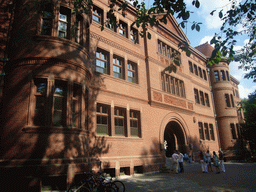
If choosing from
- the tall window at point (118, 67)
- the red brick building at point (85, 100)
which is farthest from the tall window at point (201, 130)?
the tall window at point (118, 67)

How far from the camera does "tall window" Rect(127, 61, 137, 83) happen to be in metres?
16.3

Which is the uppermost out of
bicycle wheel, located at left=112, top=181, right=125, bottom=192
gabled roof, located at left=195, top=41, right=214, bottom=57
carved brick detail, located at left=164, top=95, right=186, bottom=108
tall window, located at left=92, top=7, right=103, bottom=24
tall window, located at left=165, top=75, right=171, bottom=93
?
gabled roof, located at left=195, top=41, right=214, bottom=57

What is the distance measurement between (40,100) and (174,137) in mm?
15291

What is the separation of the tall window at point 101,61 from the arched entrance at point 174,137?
937cm

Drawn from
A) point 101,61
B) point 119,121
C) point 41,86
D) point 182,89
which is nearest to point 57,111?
point 41,86

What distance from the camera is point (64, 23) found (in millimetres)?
11133

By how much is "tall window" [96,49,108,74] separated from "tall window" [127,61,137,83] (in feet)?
7.59

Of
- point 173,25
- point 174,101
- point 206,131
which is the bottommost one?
point 206,131

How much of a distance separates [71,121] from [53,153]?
1747 millimetres

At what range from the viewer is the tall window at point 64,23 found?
10.9 meters

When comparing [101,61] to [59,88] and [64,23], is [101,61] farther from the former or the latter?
[59,88]

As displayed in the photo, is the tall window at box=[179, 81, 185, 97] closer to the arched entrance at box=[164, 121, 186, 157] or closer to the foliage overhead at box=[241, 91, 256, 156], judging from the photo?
the arched entrance at box=[164, 121, 186, 157]

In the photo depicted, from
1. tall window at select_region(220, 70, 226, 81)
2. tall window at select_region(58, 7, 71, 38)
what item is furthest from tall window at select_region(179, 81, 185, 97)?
tall window at select_region(58, 7, 71, 38)

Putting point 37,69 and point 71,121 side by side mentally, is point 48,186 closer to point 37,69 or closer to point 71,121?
point 71,121
